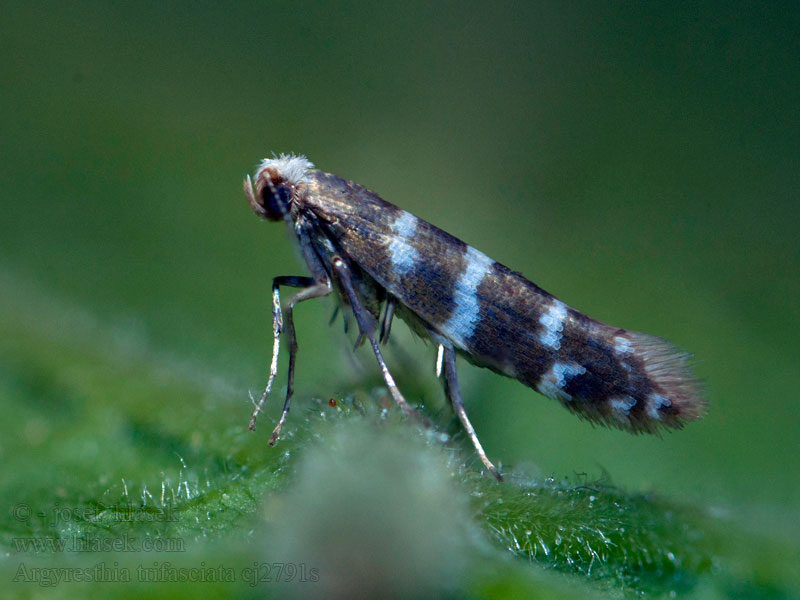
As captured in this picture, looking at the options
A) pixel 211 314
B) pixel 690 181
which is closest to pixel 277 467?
pixel 211 314

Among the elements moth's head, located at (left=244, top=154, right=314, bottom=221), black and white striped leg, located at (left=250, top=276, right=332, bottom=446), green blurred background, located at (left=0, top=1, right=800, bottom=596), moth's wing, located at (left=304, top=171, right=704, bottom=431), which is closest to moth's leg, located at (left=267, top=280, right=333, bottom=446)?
black and white striped leg, located at (left=250, top=276, right=332, bottom=446)

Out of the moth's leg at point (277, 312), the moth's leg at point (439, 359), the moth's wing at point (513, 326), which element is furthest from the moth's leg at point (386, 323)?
the moth's leg at point (277, 312)

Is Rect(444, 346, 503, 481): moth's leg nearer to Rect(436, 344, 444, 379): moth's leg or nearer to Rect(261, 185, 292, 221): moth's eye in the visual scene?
Rect(436, 344, 444, 379): moth's leg

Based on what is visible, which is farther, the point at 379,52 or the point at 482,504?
the point at 379,52

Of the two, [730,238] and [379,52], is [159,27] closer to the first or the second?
[379,52]

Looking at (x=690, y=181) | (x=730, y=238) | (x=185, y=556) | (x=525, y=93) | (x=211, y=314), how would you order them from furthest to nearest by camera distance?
(x=525, y=93)
(x=690, y=181)
(x=730, y=238)
(x=211, y=314)
(x=185, y=556)

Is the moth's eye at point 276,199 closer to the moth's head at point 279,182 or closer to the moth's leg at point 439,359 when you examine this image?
the moth's head at point 279,182

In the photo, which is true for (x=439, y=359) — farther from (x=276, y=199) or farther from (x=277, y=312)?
(x=276, y=199)
